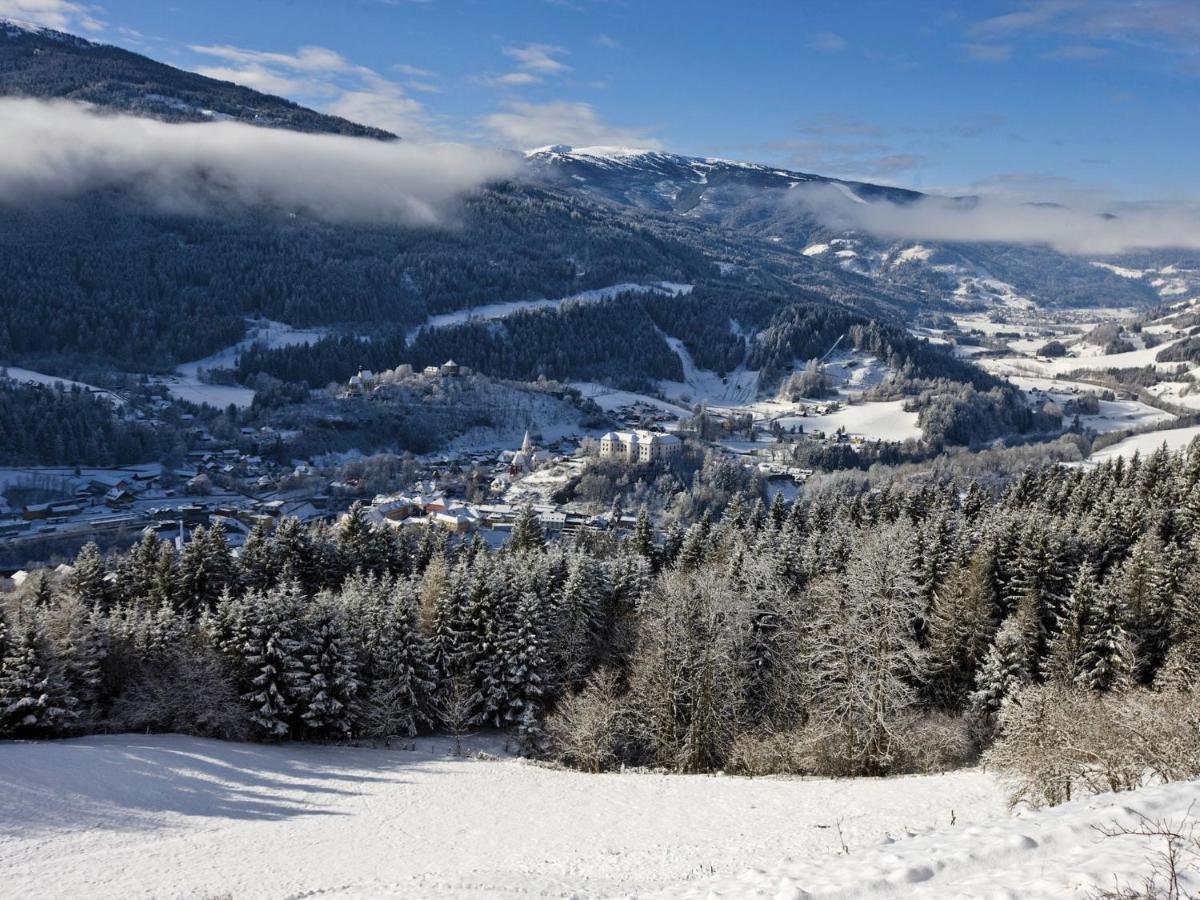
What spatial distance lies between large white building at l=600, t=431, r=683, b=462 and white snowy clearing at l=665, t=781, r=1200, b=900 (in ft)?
339

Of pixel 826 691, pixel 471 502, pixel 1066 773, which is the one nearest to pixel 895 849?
pixel 1066 773

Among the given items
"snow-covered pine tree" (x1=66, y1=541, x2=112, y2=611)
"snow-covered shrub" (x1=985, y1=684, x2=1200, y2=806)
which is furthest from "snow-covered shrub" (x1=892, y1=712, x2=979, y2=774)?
"snow-covered pine tree" (x1=66, y1=541, x2=112, y2=611)

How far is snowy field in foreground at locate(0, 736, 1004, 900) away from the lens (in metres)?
19.1

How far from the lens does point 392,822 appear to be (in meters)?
25.1

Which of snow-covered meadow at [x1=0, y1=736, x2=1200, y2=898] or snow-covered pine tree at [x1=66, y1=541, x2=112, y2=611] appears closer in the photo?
snow-covered meadow at [x1=0, y1=736, x2=1200, y2=898]

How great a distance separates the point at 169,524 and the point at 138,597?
50.7 m

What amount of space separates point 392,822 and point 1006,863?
1966cm

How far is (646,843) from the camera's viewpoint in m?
21.9

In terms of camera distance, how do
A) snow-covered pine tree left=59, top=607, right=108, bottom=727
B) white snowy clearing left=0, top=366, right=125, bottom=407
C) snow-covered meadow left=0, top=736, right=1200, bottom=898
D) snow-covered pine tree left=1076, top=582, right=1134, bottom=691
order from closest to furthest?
snow-covered meadow left=0, top=736, right=1200, bottom=898 < snow-covered pine tree left=1076, top=582, right=1134, bottom=691 < snow-covered pine tree left=59, top=607, right=108, bottom=727 < white snowy clearing left=0, top=366, right=125, bottom=407

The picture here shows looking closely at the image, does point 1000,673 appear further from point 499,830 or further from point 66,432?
point 66,432

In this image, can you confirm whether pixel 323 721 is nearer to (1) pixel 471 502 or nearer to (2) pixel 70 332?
(1) pixel 471 502

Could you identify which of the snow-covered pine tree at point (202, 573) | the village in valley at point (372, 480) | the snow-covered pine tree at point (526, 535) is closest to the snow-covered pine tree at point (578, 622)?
the snow-covered pine tree at point (526, 535)

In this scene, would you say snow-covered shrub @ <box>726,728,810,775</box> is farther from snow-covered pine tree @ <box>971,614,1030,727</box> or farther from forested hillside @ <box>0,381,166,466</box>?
forested hillside @ <box>0,381,166,466</box>

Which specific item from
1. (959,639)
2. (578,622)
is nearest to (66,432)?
(578,622)
